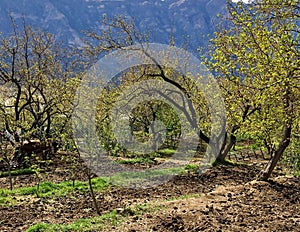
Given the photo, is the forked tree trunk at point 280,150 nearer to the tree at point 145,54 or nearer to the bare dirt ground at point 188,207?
the bare dirt ground at point 188,207

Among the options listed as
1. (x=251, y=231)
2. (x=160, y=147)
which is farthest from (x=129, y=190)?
(x=160, y=147)

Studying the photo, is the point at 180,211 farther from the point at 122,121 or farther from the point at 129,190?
the point at 122,121

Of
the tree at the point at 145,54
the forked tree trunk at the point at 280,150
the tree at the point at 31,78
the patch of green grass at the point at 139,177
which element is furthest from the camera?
the tree at the point at 31,78

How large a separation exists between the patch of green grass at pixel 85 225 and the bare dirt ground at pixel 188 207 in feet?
0.81

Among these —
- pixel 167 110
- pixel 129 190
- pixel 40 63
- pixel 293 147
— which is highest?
pixel 40 63

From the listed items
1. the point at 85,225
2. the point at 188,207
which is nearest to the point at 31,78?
the point at 85,225

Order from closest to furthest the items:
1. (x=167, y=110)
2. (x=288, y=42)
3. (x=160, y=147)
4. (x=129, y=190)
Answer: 1. (x=288, y=42)
2. (x=129, y=190)
3. (x=167, y=110)
4. (x=160, y=147)

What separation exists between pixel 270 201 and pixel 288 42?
5.06m

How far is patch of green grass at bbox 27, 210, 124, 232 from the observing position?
836cm

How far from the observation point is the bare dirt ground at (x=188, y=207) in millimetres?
8391

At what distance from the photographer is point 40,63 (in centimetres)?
2444

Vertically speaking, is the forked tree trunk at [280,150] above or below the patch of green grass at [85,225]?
above

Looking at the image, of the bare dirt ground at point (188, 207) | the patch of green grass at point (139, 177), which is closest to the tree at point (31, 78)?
the patch of green grass at point (139, 177)

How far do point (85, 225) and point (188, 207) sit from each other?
2816mm
